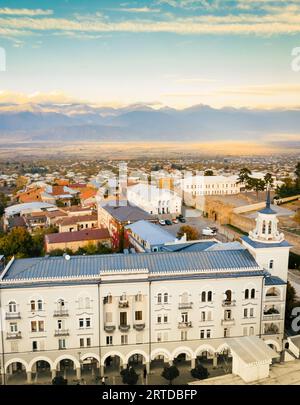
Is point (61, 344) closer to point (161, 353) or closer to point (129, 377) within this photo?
point (129, 377)

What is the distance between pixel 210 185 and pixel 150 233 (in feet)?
33.1

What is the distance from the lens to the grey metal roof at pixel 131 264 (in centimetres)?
460

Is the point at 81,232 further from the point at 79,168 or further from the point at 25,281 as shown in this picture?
the point at 79,168

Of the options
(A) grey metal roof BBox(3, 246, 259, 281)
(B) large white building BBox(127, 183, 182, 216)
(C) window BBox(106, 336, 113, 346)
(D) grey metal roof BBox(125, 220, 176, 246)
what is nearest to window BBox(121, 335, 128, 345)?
(C) window BBox(106, 336, 113, 346)

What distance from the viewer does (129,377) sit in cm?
432

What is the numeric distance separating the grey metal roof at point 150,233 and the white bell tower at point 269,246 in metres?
2.21

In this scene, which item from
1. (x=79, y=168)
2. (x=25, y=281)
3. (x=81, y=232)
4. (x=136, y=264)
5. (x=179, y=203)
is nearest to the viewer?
(x=25, y=281)

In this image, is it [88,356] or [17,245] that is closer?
[88,356]

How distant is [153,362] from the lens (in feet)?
15.7

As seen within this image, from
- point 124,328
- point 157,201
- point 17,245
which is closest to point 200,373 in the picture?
point 124,328

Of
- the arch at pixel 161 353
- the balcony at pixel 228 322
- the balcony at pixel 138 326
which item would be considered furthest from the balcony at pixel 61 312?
the balcony at pixel 228 322
